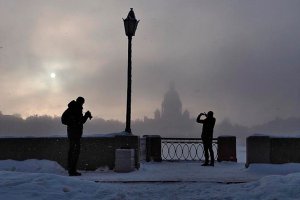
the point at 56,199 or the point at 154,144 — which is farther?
the point at 154,144

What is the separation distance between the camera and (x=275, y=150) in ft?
55.2

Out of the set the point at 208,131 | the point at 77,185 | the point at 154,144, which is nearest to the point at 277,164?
the point at 208,131

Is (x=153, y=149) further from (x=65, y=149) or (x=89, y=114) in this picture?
(x=89, y=114)

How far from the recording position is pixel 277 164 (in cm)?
1647

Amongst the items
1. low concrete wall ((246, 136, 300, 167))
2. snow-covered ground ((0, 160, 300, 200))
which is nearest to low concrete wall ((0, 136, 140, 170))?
low concrete wall ((246, 136, 300, 167))

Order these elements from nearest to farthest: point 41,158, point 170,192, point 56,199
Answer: point 56,199, point 170,192, point 41,158

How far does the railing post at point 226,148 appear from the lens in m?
21.1

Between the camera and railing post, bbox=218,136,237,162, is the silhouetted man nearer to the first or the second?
railing post, bbox=218,136,237,162

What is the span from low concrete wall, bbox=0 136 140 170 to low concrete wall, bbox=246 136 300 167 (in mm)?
4197

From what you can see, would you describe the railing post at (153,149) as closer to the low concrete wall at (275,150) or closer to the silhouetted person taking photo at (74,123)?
the low concrete wall at (275,150)

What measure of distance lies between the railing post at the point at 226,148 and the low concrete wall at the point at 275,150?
417 centimetres

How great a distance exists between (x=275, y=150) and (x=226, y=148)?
450 cm

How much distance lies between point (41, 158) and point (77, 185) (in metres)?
6.72

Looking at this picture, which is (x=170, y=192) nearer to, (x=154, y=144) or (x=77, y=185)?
(x=77, y=185)
